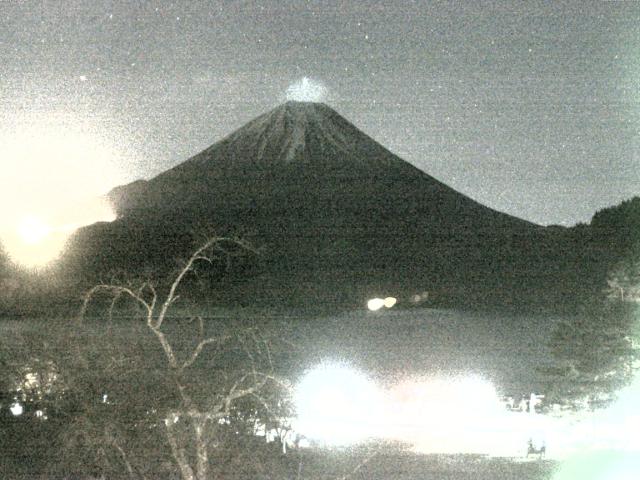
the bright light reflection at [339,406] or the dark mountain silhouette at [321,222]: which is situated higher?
the dark mountain silhouette at [321,222]

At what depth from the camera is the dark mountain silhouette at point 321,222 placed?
54.5m

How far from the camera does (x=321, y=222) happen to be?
2810 inches

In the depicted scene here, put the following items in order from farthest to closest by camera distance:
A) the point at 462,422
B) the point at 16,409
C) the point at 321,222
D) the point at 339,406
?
the point at 321,222 → the point at 462,422 → the point at 339,406 → the point at 16,409

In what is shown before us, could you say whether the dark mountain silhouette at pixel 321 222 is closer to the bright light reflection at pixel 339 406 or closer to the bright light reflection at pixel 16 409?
the bright light reflection at pixel 339 406

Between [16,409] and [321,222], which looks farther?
[321,222]

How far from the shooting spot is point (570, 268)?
183 feet

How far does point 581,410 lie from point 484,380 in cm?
652

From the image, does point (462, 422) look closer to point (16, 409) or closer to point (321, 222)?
point (16, 409)

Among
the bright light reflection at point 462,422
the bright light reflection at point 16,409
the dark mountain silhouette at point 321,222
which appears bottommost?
the bright light reflection at point 16,409

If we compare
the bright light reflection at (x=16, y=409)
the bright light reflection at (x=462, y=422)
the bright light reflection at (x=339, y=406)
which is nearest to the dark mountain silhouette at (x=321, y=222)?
the bright light reflection at (x=339, y=406)

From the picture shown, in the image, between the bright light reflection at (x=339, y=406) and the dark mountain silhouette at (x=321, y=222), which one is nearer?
the bright light reflection at (x=339, y=406)

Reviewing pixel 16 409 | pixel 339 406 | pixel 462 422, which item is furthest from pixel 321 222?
pixel 16 409

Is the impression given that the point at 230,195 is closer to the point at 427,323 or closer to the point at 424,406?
the point at 427,323

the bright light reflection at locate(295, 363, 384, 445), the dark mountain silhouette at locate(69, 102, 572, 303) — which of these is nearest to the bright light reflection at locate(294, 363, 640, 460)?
the bright light reflection at locate(295, 363, 384, 445)
